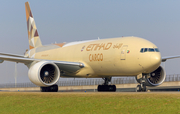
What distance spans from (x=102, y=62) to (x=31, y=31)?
15715mm

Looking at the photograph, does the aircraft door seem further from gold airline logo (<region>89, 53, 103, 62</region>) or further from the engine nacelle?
the engine nacelle

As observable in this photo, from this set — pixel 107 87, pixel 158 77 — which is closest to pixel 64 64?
pixel 107 87

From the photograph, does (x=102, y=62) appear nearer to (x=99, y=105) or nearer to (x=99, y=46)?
(x=99, y=46)

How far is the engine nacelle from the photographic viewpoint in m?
22.8

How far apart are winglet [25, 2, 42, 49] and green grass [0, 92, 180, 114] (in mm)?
17498

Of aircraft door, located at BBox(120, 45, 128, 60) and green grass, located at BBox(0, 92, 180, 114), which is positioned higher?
aircraft door, located at BBox(120, 45, 128, 60)

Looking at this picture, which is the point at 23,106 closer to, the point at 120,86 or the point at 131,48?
the point at 131,48

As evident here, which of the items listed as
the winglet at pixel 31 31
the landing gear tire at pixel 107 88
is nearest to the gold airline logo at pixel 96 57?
the landing gear tire at pixel 107 88

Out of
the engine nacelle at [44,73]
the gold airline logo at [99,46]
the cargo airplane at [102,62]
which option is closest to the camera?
the cargo airplane at [102,62]

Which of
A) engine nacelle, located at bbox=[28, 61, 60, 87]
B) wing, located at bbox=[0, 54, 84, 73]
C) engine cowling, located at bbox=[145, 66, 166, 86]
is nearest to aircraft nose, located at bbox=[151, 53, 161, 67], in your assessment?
engine cowling, located at bbox=[145, 66, 166, 86]

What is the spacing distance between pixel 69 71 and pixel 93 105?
39.3 ft

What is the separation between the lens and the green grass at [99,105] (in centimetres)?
1255

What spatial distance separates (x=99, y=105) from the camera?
14.1 meters

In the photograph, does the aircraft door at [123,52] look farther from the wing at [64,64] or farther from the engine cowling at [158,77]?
the wing at [64,64]
